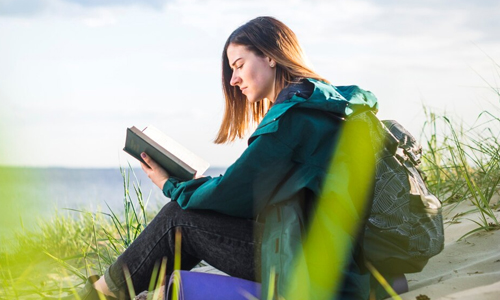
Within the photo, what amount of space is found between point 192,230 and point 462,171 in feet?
7.24

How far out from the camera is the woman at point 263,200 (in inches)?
80.3

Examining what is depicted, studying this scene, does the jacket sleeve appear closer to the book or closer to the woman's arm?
the woman's arm

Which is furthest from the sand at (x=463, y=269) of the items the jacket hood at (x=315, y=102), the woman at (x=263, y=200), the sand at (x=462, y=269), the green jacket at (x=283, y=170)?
the jacket hood at (x=315, y=102)

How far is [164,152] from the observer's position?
232 centimetres

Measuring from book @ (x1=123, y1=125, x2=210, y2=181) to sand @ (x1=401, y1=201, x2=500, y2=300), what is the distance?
99 centimetres

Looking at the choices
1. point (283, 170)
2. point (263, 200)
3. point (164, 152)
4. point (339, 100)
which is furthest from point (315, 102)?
point (164, 152)

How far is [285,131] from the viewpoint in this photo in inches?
80.8

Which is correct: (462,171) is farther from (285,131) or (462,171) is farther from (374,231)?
(285,131)

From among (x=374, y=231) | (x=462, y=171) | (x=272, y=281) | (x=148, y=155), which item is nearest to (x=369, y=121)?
(x=374, y=231)

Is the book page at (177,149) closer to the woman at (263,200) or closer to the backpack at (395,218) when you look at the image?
the woman at (263,200)

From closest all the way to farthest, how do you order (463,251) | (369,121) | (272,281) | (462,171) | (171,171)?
(272,281) < (369,121) < (171,171) < (463,251) < (462,171)

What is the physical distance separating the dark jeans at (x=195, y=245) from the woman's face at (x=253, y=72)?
64 cm

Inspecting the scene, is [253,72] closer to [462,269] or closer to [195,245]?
[195,245]

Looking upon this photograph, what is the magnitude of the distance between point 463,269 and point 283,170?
3.68 ft
